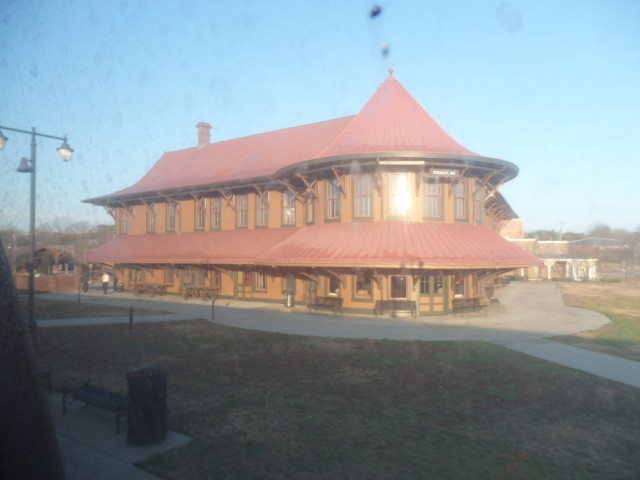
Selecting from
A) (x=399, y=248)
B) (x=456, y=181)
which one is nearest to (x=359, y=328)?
(x=399, y=248)

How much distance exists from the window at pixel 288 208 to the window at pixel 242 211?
2.94 m

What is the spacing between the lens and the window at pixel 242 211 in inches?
1182

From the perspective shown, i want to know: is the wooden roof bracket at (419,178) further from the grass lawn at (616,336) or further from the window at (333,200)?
the grass lawn at (616,336)

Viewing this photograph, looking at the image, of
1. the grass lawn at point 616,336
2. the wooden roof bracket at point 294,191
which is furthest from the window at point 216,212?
the grass lawn at point 616,336

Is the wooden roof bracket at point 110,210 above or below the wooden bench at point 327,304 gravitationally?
above

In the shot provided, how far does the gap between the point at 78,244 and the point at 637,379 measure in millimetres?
60937

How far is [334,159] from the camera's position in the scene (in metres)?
22.1

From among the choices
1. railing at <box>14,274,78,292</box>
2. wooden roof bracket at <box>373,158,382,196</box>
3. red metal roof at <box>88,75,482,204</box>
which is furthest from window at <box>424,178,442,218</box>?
railing at <box>14,274,78,292</box>

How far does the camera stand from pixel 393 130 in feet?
79.0

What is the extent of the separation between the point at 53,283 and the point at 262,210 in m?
18.9

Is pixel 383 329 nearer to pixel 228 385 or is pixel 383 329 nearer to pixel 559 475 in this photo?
pixel 228 385

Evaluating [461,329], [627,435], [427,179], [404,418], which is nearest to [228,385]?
[404,418]

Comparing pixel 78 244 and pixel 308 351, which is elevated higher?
pixel 78 244

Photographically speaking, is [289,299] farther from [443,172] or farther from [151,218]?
[151,218]
